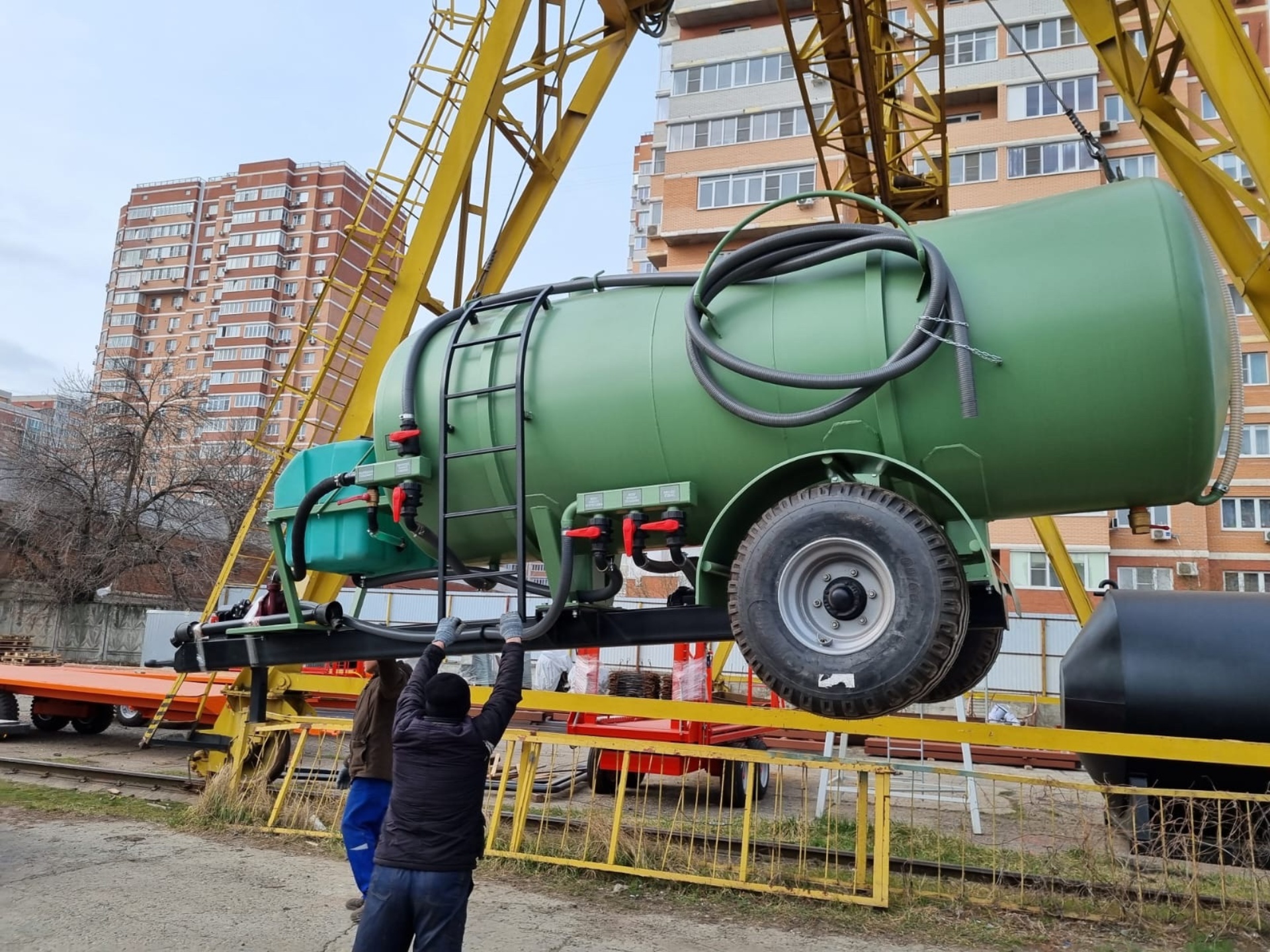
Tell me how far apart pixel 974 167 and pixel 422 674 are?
3315 cm

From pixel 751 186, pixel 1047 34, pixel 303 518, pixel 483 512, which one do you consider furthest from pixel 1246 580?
pixel 303 518

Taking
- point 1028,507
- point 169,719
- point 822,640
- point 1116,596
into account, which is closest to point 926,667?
point 822,640

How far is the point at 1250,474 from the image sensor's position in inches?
1266

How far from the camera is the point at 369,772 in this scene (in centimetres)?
593

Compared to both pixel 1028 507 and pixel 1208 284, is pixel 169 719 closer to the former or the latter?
pixel 1028 507

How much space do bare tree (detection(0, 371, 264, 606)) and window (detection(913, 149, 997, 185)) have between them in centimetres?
2634

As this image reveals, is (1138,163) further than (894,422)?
Yes

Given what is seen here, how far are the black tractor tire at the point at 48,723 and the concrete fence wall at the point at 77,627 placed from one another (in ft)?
40.2

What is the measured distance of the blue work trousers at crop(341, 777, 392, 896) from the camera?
579cm

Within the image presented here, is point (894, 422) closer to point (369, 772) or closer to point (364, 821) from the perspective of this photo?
point (369, 772)

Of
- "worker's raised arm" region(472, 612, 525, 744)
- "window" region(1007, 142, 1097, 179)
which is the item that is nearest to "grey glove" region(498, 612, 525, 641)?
"worker's raised arm" region(472, 612, 525, 744)

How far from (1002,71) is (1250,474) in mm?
16522

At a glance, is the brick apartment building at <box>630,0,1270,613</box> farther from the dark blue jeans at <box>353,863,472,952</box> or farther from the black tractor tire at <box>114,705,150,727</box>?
the dark blue jeans at <box>353,863,472,952</box>

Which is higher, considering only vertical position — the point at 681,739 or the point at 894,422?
the point at 894,422
